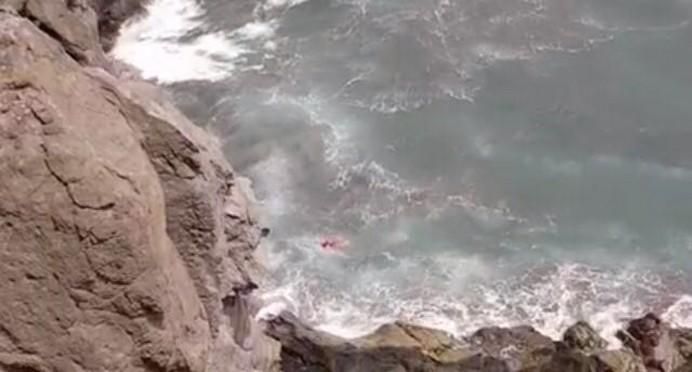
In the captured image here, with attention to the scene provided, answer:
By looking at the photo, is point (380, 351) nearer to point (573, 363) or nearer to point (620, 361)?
point (573, 363)

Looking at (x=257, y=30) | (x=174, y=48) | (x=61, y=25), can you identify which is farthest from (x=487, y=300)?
(x=61, y=25)

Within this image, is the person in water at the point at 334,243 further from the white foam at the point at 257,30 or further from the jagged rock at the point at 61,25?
the jagged rock at the point at 61,25

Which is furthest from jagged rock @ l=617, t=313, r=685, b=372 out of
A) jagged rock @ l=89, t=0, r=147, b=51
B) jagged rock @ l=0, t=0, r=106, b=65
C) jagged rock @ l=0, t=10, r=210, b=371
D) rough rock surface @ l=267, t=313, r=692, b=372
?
jagged rock @ l=89, t=0, r=147, b=51

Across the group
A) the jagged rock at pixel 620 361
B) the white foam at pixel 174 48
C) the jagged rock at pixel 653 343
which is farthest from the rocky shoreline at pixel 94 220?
the white foam at pixel 174 48

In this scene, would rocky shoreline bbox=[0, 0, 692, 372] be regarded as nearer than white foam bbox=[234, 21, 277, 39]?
Yes

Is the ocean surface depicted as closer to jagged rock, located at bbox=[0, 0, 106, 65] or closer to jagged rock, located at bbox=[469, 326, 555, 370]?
jagged rock, located at bbox=[469, 326, 555, 370]

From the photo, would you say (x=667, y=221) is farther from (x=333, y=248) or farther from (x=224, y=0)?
(x=224, y=0)
